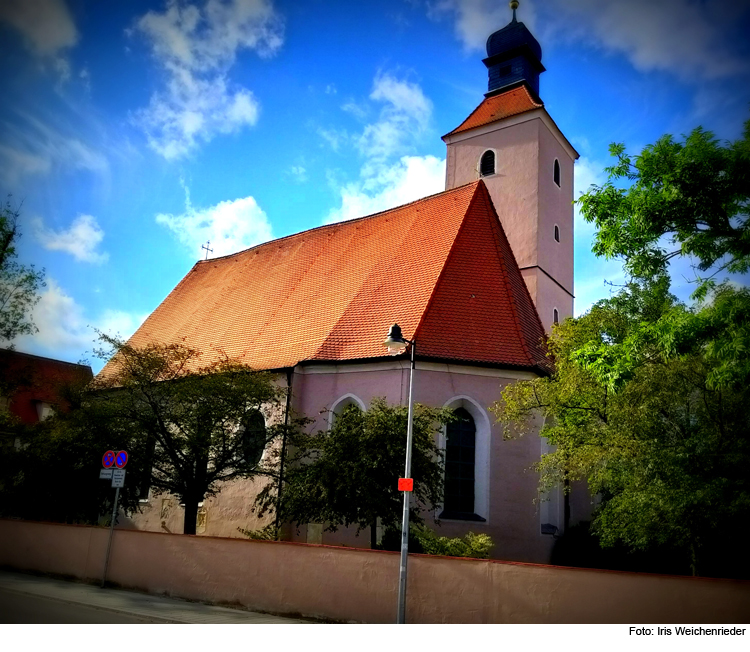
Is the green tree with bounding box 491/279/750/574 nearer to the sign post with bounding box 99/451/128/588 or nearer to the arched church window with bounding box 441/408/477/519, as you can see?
the arched church window with bounding box 441/408/477/519

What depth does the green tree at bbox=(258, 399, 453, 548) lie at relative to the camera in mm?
12195

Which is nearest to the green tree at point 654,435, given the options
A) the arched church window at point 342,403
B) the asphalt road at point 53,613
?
the arched church window at point 342,403

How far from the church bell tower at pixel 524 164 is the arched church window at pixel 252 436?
950 cm

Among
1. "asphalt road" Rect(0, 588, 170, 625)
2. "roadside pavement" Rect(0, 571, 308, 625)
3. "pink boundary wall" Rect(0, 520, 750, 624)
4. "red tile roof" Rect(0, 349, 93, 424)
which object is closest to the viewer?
"pink boundary wall" Rect(0, 520, 750, 624)

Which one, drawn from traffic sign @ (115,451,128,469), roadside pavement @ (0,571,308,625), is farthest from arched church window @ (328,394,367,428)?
roadside pavement @ (0,571,308,625)

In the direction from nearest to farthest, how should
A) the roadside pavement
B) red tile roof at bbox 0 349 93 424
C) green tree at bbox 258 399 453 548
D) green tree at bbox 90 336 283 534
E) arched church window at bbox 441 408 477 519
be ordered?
the roadside pavement, green tree at bbox 258 399 453 548, green tree at bbox 90 336 283 534, arched church window at bbox 441 408 477 519, red tile roof at bbox 0 349 93 424

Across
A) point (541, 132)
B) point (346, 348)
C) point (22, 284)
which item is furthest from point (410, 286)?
point (22, 284)

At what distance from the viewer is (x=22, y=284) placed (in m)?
19.2

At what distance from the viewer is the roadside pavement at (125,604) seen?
9.71 m

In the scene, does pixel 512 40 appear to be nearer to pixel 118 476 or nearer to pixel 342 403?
pixel 342 403

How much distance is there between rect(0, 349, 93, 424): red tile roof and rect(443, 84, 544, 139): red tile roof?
15.3m

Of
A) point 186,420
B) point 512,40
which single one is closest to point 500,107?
point 512,40

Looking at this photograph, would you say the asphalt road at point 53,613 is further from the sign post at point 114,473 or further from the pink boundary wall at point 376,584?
the sign post at point 114,473

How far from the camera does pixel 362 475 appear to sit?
1212 centimetres
